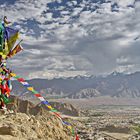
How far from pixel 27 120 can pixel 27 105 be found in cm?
12895

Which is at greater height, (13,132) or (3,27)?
(3,27)

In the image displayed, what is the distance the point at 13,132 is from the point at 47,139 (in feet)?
18.8

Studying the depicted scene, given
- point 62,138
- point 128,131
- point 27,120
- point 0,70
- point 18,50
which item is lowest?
point 128,131

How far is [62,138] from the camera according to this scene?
95.2ft

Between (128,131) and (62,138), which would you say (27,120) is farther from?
(128,131)

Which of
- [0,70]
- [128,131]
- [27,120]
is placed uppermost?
[0,70]

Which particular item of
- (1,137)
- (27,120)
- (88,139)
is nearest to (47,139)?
(27,120)

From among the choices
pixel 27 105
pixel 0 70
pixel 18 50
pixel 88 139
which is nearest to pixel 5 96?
pixel 0 70

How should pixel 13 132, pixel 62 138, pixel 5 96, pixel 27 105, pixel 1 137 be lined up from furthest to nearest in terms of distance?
1. pixel 27 105
2. pixel 62 138
3. pixel 5 96
4. pixel 13 132
5. pixel 1 137

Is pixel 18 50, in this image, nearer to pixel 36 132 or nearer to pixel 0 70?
pixel 0 70

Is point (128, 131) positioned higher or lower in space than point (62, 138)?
lower

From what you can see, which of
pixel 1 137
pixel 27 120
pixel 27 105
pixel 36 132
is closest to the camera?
pixel 1 137

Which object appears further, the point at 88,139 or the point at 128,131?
the point at 128,131

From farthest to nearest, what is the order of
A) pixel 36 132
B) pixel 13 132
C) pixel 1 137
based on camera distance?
pixel 36 132, pixel 13 132, pixel 1 137
